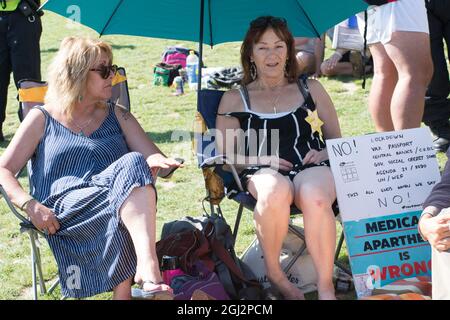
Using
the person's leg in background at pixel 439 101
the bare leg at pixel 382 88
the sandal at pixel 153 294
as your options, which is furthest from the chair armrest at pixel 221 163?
the person's leg in background at pixel 439 101

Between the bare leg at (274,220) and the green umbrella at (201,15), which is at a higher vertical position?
the green umbrella at (201,15)

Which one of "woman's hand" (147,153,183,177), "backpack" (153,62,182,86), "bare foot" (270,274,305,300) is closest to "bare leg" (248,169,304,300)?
"bare foot" (270,274,305,300)

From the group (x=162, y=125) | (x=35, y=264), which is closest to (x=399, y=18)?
(x=35, y=264)

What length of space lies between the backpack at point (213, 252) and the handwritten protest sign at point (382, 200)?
520 mm

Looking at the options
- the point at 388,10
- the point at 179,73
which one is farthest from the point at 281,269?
the point at 179,73

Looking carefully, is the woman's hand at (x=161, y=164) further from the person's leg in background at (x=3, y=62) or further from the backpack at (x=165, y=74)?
the backpack at (x=165, y=74)

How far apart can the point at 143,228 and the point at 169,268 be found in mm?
386

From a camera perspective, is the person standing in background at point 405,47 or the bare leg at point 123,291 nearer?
the bare leg at point 123,291

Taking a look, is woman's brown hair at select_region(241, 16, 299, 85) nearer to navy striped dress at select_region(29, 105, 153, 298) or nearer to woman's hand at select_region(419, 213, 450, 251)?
navy striped dress at select_region(29, 105, 153, 298)

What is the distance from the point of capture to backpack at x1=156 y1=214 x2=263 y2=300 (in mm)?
3512

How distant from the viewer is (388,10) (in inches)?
173

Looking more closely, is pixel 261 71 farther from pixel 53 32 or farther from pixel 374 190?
pixel 53 32

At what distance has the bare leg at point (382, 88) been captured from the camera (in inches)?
187
